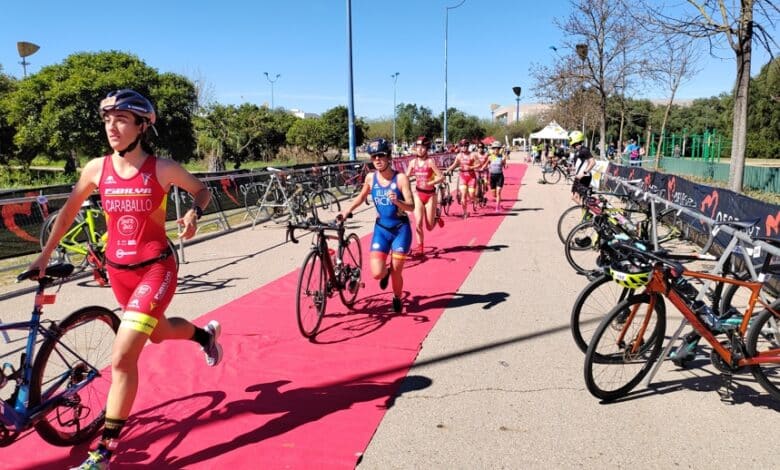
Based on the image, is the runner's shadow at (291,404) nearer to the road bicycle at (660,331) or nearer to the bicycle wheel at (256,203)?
the road bicycle at (660,331)

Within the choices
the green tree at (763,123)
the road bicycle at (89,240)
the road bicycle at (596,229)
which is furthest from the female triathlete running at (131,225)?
the green tree at (763,123)

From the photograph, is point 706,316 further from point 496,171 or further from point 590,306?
point 496,171

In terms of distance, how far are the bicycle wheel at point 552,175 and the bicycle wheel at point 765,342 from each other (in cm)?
2323

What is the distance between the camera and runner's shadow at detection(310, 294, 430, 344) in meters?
5.27

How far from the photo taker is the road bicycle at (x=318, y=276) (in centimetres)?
499

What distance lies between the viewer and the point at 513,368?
4527 millimetres

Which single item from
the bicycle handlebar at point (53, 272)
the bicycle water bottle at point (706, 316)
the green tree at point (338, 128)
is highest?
the green tree at point (338, 128)

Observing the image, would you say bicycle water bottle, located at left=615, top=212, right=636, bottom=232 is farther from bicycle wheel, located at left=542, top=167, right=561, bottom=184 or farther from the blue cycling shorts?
bicycle wheel, located at left=542, top=167, right=561, bottom=184

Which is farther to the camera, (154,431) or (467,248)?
(467,248)

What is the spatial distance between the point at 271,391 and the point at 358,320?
5.69 ft

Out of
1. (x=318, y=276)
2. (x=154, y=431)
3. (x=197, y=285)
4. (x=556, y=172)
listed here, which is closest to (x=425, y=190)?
(x=197, y=285)

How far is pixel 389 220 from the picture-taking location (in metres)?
5.77

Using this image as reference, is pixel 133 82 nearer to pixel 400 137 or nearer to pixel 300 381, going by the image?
pixel 300 381

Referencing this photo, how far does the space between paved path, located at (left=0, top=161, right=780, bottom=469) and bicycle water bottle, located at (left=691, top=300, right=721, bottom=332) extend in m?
0.56
